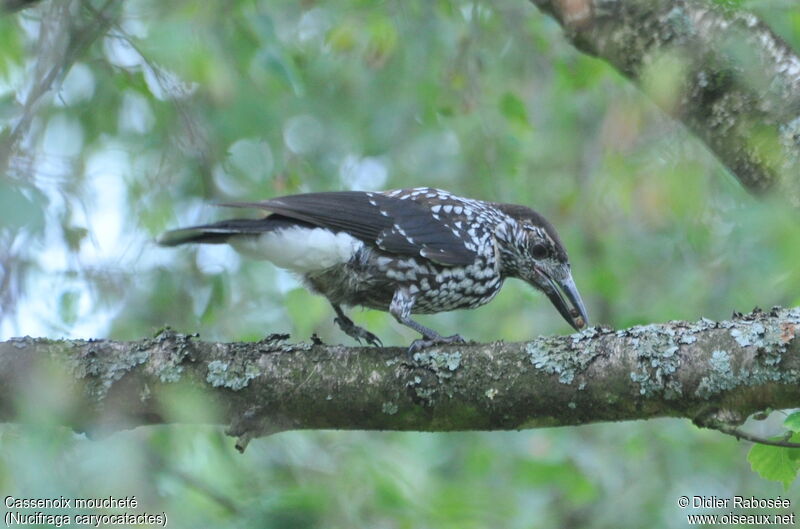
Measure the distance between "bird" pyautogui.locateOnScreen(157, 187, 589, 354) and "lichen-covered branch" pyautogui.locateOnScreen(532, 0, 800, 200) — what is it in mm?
1071

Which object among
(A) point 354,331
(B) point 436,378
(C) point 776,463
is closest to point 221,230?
(A) point 354,331

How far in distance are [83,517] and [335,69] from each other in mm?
4425

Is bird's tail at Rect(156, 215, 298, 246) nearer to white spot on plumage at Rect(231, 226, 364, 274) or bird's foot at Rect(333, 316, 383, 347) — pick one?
white spot on plumage at Rect(231, 226, 364, 274)

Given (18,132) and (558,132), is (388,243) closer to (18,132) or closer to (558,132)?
(18,132)

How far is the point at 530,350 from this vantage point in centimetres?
288

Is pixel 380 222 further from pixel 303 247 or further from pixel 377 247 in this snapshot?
pixel 303 247

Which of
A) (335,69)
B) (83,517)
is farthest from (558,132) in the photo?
(83,517)

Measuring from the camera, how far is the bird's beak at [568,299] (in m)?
4.56

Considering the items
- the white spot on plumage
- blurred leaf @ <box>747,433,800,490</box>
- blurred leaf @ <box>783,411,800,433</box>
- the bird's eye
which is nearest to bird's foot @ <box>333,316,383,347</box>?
the white spot on plumage

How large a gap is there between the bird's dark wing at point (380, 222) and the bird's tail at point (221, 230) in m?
0.10

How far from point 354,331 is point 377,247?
1.31ft

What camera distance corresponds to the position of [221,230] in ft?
12.4

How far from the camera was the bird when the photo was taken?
3.98 m

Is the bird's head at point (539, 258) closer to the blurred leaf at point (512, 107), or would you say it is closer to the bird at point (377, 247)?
the bird at point (377, 247)
